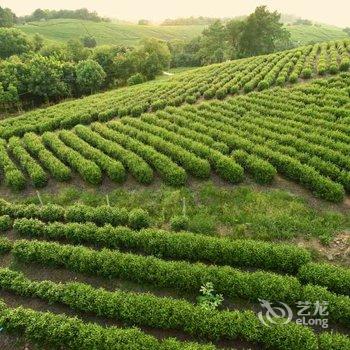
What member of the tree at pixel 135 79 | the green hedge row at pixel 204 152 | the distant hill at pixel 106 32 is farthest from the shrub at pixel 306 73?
the distant hill at pixel 106 32

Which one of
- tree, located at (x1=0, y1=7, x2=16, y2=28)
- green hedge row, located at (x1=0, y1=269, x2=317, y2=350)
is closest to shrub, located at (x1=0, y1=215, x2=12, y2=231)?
green hedge row, located at (x1=0, y1=269, x2=317, y2=350)

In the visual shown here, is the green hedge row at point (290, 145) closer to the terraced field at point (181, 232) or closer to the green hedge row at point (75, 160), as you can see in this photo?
the terraced field at point (181, 232)

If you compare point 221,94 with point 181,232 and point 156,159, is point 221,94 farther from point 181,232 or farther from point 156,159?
point 181,232

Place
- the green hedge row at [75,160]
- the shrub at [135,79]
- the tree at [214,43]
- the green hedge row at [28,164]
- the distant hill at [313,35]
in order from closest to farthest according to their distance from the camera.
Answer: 1. the green hedge row at [75,160]
2. the green hedge row at [28,164]
3. the shrub at [135,79]
4. the tree at [214,43]
5. the distant hill at [313,35]

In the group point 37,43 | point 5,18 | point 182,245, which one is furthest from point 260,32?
point 5,18

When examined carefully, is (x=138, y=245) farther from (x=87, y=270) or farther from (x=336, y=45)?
(x=336, y=45)
